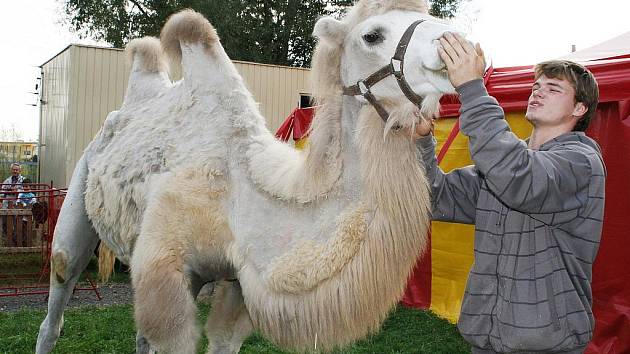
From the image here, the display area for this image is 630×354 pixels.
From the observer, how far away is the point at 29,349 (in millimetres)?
5469

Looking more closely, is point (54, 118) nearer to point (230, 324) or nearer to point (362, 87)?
point (230, 324)

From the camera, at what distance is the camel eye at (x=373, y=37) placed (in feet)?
7.90

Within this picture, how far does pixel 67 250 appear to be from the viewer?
424cm

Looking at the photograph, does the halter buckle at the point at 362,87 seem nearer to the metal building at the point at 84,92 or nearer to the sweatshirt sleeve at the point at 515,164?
the sweatshirt sleeve at the point at 515,164

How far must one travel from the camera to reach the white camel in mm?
2375

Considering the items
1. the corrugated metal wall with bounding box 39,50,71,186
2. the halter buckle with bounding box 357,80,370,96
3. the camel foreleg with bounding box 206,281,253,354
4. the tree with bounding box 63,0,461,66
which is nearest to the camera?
the halter buckle with bounding box 357,80,370,96

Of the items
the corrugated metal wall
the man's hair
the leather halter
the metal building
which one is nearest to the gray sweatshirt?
Result: the man's hair

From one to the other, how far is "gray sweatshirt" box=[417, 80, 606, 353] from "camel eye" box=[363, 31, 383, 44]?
0.59m

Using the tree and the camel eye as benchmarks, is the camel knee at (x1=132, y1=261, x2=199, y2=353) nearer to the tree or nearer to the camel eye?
the camel eye

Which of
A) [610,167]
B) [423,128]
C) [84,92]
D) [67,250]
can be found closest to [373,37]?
[423,128]

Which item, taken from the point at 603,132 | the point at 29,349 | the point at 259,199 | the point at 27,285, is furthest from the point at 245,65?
the point at 259,199

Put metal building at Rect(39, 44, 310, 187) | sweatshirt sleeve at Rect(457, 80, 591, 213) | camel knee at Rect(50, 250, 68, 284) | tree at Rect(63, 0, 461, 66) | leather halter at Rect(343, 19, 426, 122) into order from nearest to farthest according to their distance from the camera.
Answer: sweatshirt sleeve at Rect(457, 80, 591, 213) < leather halter at Rect(343, 19, 426, 122) < camel knee at Rect(50, 250, 68, 284) < metal building at Rect(39, 44, 310, 187) < tree at Rect(63, 0, 461, 66)

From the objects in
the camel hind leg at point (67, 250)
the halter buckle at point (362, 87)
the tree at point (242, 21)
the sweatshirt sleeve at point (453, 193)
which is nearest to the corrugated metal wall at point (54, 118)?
the tree at point (242, 21)

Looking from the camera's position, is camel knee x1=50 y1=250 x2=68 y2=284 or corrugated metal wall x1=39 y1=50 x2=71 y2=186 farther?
corrugated metal wall x1=39 y1=50 x2=71 y2=186
